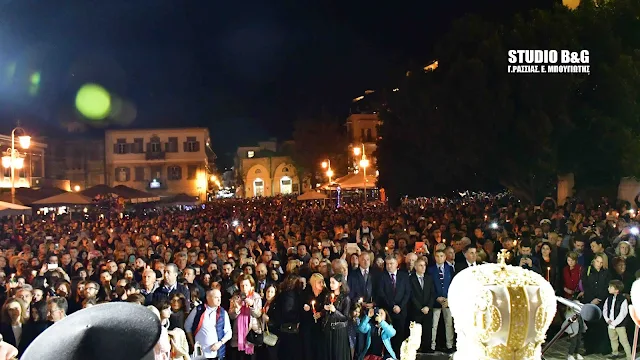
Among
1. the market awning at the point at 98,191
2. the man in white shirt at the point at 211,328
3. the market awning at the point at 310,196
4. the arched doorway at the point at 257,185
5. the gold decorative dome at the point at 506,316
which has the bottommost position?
the man in white shirt at the point at 211,328

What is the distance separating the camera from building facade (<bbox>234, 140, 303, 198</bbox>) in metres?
86.1

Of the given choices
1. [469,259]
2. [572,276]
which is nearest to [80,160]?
[469,259]

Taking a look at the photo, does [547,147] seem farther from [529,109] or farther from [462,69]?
[462,69]

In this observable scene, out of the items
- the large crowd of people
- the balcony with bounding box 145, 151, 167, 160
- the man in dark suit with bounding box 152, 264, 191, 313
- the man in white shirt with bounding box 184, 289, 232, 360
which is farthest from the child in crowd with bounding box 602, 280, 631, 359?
the balcony with bounding box 145, 151, 167, 160

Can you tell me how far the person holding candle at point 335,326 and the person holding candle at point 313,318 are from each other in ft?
0.30

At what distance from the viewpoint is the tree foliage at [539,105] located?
21.5 metres

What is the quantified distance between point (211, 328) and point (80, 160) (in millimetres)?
58447

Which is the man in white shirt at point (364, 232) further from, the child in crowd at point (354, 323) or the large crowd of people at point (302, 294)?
the child in crowd at point (354, 323)

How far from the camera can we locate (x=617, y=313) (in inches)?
307

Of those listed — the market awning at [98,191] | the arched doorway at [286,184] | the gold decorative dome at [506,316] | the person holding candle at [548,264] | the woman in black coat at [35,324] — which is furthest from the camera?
the arched doorway at [286,184]

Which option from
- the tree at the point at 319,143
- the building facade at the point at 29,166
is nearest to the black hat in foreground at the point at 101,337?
the building facade at the point at 29,166

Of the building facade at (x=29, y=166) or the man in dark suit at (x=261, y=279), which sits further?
the building facade at (x=29, y=166)

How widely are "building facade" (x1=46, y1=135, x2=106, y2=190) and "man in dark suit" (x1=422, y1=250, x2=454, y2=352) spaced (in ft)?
180

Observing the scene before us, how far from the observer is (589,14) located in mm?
22766
